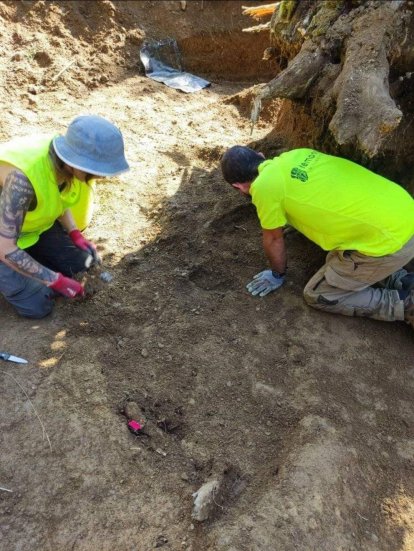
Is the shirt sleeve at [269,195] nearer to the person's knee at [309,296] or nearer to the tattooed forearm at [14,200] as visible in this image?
the person's knee at [309,296]

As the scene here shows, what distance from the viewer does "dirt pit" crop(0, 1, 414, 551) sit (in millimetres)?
2127

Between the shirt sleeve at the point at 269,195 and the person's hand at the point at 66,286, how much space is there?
1.21m

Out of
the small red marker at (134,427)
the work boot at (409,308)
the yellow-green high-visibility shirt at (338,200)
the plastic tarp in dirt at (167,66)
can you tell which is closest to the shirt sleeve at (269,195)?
the yellow-green high-visibility shirt at (338,200)

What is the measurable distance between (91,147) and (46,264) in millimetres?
1240

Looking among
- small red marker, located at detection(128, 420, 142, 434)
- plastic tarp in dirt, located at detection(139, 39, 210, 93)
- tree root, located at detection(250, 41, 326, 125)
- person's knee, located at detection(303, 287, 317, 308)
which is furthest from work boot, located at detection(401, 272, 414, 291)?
plastic tarp in dirt, located at detection(139, 39, 210, 93)

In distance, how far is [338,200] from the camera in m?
2.72

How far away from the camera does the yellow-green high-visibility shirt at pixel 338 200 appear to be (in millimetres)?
2717

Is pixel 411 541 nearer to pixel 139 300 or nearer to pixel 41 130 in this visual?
pixel 139 300

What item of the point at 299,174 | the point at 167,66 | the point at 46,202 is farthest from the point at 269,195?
the point at 167,66

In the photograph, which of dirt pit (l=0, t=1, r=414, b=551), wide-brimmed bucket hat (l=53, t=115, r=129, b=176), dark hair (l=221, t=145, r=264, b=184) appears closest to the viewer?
dirt pit (l=0, t=1, r=414, b=551)

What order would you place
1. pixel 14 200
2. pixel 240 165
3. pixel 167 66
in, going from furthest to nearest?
pixel 167 66 → pixel 240 165 → pixel 14 200

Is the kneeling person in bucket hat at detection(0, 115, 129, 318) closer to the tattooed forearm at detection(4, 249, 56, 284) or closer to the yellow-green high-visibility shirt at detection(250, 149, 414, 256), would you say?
the tattooed forearm at detection(4, 249, 56, 284)

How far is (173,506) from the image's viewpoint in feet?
7.15

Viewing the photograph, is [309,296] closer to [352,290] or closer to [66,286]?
[352,290]
